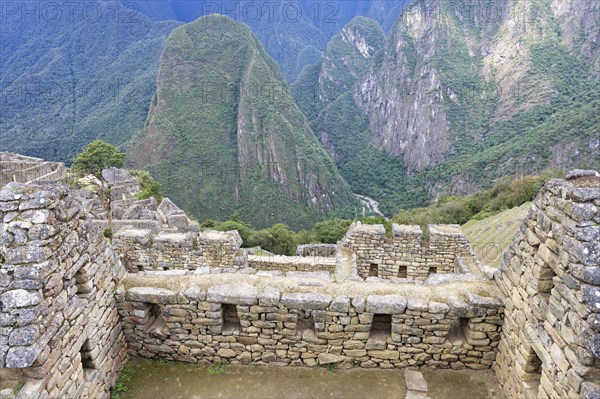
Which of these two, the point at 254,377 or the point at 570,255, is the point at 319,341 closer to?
the point at 254,377

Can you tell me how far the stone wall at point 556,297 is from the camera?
3.41 meters

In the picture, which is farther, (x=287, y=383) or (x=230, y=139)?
(x=230, y=139)

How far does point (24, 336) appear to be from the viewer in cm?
367

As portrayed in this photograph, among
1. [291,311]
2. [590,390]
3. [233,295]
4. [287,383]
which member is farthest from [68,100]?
[590,390]

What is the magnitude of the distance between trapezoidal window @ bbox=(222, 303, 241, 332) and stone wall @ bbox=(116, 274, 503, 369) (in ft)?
0.05

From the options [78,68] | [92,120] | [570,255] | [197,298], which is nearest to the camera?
[570,255]

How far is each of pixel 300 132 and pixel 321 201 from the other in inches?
1366

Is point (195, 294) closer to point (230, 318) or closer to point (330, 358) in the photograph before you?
point (230, 318)

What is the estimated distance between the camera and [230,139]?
425 ft

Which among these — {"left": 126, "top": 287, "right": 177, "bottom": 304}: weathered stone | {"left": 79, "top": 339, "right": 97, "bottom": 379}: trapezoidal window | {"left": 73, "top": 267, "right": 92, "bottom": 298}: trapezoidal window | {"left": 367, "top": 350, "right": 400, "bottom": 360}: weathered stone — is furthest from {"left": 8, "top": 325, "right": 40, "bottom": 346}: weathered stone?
{"left": 367, "top": 350, "right": 400, "bottom": 360}: weathered stone

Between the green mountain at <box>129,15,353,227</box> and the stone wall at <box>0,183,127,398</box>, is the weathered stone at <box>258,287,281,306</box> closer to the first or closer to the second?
the stone wall at <box>0,183,127,398</box>

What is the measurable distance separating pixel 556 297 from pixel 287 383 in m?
3.47

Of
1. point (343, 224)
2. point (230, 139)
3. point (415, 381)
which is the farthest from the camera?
point (230, 139)

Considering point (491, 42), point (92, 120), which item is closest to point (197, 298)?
point (92, 120)
